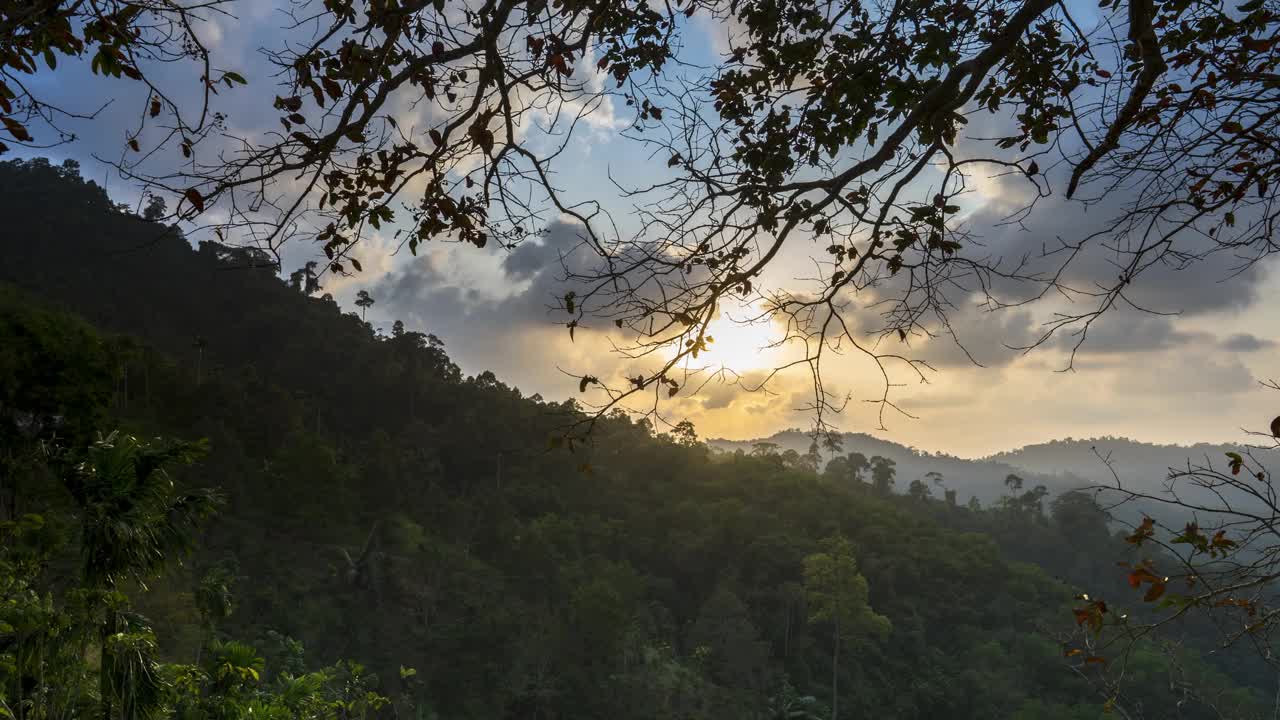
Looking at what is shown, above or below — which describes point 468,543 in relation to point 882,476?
below

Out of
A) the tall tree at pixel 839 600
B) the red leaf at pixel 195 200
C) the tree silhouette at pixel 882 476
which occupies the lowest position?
the tall tree at pixel 839 600

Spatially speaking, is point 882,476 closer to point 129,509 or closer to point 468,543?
point 468,543

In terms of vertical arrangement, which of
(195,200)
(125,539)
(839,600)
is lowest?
(839,600)

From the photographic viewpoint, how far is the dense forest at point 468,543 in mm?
24312

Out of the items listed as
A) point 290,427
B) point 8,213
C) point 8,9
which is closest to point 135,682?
point 8,9

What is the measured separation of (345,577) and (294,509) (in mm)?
3984

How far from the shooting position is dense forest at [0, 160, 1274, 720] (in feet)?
79.8

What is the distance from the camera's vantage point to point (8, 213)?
143 ft

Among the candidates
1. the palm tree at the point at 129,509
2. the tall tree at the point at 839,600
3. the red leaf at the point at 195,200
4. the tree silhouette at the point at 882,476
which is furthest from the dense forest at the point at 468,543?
the tree silhouette at the point at 882,476

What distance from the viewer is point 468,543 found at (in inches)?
1374

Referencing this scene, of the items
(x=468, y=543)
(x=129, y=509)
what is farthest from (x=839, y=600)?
(x=129, y=509)

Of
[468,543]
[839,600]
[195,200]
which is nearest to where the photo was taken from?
[195,200]

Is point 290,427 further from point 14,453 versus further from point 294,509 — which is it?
point 14,453

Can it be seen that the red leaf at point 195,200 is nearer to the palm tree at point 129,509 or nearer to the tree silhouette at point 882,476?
the palm tree at point 129,509
